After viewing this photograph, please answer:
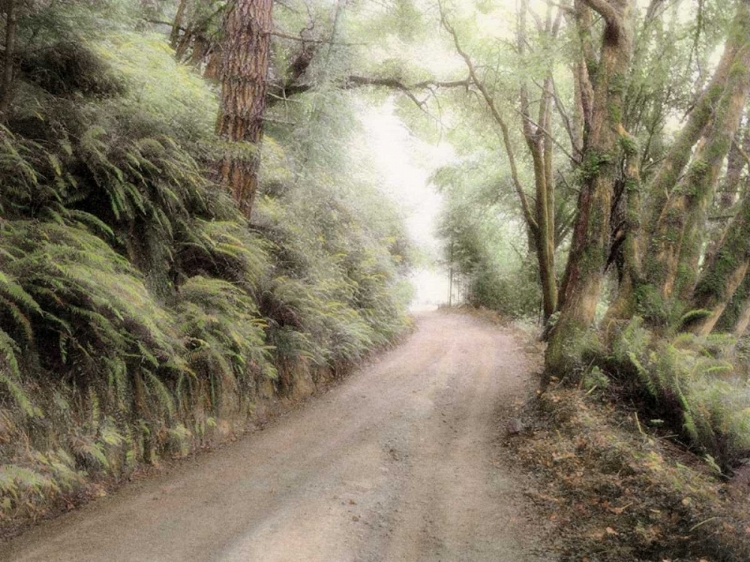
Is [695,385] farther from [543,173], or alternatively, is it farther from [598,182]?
[543,173]

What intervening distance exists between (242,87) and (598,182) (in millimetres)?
5970

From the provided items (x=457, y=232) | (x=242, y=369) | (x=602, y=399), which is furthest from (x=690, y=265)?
(x=457, y=232)

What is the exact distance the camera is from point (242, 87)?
7270mm

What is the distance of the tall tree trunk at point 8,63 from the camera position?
4543 mm

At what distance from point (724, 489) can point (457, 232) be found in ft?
67.2

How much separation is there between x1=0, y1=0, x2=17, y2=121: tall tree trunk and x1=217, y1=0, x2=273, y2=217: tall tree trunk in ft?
9.05

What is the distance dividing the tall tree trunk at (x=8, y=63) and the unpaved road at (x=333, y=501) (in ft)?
12.6

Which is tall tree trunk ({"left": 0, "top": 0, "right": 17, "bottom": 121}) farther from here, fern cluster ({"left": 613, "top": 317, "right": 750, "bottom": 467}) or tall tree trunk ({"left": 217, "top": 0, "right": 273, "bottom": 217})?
fern cluster ({"left": 613, "top": 317, "right": 750, "bottom": 467})

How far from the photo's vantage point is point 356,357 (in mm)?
9719

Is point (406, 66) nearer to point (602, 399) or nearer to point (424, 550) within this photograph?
point (602, 399)

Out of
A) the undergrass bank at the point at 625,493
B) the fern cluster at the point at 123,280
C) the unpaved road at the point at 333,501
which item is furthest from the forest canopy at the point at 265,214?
the undergrass bank at the point at 625,493

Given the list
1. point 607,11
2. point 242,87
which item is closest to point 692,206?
→ point 607,11

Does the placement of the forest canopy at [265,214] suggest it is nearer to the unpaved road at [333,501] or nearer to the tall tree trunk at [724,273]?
the tall tree trunk at [724,273]

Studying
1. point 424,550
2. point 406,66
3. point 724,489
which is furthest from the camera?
point 406,66
